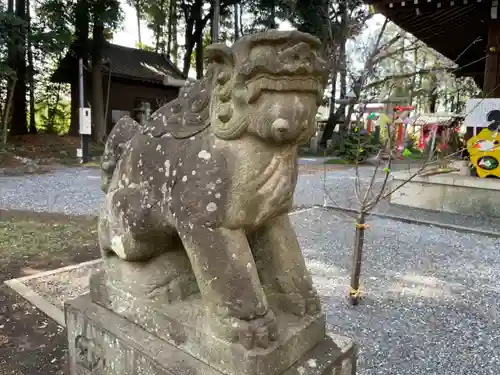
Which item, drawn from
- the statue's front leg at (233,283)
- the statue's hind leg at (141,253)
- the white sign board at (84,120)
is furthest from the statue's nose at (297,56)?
the white sign board at (84,120)

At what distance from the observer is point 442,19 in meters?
6.11

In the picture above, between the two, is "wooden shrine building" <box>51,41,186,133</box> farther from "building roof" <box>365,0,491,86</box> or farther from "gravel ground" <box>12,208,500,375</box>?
"gravel ground" <box>12,208,500,375</box>

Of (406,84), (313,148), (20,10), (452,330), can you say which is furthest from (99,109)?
(452,330)

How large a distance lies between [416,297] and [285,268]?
218 centimetres

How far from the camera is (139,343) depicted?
1.40 m

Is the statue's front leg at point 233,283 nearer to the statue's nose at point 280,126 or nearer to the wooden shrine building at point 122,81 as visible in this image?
the statue's nose at point 280,126

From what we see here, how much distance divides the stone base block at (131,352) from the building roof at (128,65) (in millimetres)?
11465

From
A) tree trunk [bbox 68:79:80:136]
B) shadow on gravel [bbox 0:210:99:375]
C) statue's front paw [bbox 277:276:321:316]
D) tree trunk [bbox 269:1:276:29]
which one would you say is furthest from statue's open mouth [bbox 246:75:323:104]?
tree trunk [bbox 269:1:276:29]

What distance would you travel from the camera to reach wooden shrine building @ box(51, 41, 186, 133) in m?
13.6

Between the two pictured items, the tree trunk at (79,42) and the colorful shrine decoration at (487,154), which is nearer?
the colorful shrine decoration at (487,154)

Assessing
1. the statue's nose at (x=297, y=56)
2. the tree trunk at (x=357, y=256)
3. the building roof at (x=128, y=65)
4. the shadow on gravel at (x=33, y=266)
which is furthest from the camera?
the building roof at (x=128, y=65)

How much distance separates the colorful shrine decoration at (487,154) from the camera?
5.74 m

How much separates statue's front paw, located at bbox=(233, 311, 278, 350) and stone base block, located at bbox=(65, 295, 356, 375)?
0.27ft

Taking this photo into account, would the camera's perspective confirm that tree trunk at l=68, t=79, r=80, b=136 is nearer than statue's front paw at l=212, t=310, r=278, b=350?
No
